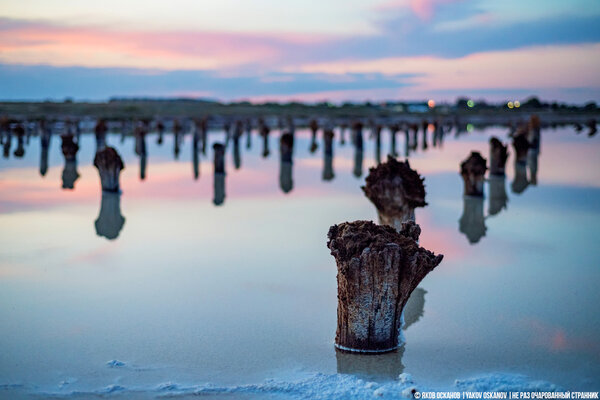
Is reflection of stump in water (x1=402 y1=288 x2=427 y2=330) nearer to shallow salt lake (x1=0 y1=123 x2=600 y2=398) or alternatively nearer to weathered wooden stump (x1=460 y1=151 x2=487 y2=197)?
shallow salt lake (x1=0 y1=123 x2=600 y2=398)

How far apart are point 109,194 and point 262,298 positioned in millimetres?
9742

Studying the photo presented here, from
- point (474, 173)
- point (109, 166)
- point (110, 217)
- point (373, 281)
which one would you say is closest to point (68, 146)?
point (109, 166)

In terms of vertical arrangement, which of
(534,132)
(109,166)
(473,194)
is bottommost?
(473,194)

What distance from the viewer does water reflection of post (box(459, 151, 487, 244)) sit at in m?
13.9

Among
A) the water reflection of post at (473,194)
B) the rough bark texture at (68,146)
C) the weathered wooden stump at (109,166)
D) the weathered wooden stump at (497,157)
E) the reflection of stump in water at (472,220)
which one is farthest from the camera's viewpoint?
the rough bark texture at (68,146)

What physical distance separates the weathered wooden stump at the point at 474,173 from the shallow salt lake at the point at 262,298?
0.46 metres

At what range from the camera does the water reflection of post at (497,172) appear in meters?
17.7

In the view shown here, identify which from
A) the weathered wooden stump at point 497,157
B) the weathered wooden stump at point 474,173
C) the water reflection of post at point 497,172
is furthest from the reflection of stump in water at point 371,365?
the weathered wooden stump at point 497,157

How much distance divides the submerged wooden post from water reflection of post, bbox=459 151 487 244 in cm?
706

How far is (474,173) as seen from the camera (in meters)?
16.4

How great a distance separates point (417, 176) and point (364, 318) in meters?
4.61

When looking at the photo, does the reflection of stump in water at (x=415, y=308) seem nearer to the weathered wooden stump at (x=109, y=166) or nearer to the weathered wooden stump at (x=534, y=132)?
the weathered wooden stump at (x=109, y=166)

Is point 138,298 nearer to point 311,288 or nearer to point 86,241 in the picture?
point 311,288

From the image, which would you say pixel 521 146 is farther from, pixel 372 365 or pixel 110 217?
pixel 372 365
